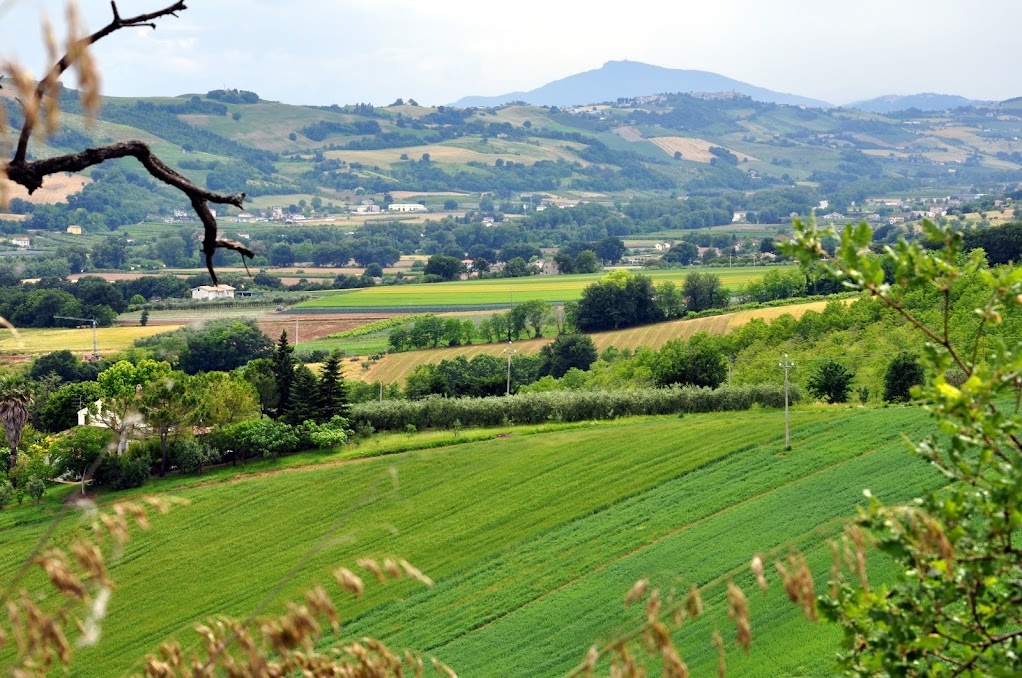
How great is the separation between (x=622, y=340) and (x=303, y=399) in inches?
1280

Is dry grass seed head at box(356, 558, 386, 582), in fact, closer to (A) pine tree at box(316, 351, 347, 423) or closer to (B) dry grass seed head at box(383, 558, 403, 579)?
(B) dry grass seed head at box(383, 558, 403, 579)

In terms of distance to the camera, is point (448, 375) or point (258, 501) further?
point (448, 375)

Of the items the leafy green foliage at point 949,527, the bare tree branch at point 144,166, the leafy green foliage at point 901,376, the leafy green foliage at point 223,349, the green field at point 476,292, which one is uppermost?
the bare tree branch at point 144,166

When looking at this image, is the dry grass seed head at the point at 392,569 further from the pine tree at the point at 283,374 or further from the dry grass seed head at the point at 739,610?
the pine tree at the point at 283,374

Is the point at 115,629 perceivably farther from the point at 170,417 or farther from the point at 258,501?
the point at 170,417

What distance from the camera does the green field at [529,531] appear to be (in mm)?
26938

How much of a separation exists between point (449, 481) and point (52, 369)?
3947 cm

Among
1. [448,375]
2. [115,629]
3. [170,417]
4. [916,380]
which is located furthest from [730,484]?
[448,375]

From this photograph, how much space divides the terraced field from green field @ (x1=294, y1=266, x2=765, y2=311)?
1848 cm

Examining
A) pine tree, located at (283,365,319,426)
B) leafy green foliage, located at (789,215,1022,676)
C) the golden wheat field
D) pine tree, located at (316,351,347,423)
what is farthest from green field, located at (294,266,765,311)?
leafy green foliage, located at (789,215,1022,676)

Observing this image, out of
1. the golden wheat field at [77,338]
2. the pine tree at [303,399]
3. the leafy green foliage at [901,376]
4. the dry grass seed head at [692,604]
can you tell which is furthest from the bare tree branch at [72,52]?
the golden wheat field at [77,338]

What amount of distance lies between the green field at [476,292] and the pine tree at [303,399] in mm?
46342

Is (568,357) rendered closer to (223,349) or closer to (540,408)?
(540,408)

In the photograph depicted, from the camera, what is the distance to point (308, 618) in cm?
382
